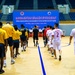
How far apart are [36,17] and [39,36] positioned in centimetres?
210

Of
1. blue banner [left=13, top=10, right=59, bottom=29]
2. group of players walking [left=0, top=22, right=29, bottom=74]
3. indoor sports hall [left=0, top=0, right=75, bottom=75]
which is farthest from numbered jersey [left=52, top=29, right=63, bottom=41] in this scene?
blue banner [left=13, top=10, right=59, bottom=29]

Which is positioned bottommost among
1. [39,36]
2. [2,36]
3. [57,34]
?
[39,36]

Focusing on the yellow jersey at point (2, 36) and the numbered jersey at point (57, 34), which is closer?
the yellow jersey at point (2, 36)

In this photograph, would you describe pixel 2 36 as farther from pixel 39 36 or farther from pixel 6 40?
pixel 39 36

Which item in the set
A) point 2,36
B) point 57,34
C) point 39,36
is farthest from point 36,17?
point 2,36

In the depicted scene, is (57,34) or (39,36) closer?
(57,34)

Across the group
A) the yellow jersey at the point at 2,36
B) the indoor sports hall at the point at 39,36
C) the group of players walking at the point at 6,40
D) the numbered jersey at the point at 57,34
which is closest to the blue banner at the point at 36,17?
the indoor sports hall at the point at 39,36

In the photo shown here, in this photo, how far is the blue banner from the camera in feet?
103

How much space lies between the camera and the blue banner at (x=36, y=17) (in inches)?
1233

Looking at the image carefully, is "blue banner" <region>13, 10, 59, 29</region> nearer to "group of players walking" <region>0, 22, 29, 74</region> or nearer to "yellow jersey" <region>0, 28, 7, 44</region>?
"group of players walking" <region>0, 22, 29, 74</region>

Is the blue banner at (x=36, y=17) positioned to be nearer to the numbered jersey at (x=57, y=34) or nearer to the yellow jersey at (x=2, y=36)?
the numbered jersey at (x=57, y=34)

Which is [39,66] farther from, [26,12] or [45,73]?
[26,12]

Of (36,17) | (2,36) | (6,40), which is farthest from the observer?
(36,17)

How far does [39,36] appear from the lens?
31969 mm
